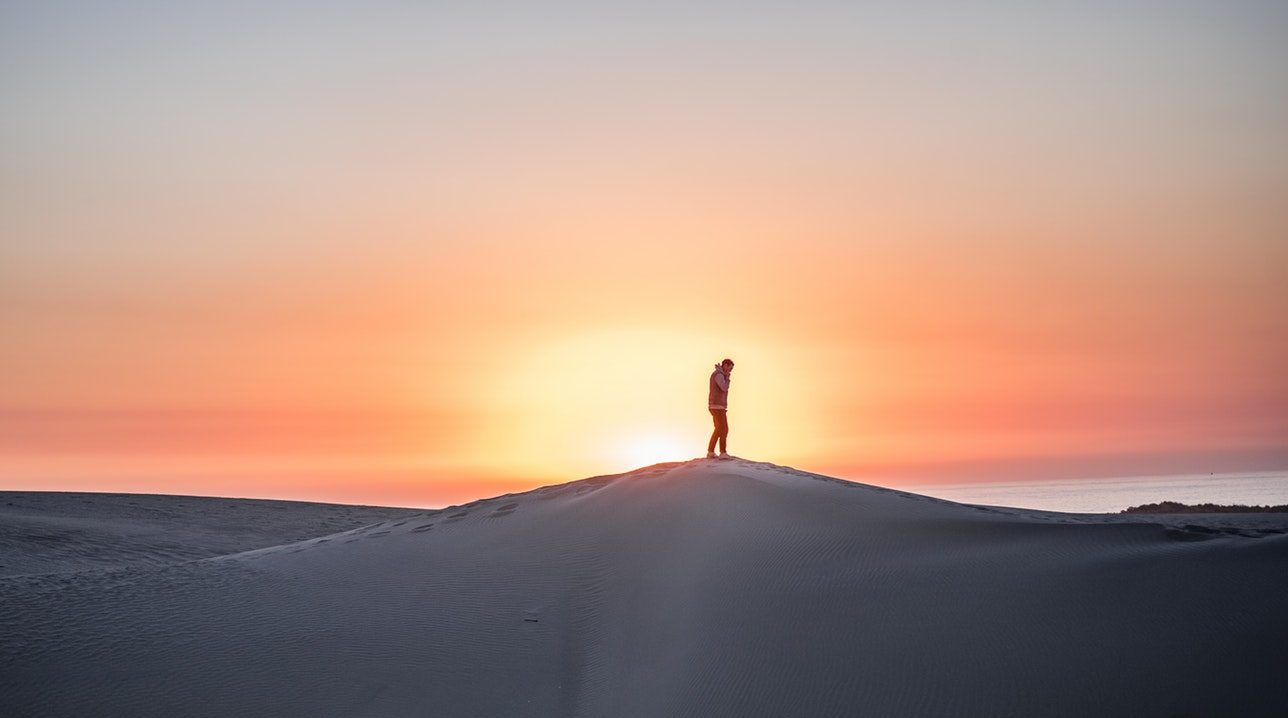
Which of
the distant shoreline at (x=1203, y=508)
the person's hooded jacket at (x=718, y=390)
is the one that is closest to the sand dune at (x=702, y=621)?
the person's hooded jacket at (x=718, y=390)

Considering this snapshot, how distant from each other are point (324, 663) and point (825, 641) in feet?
11.1

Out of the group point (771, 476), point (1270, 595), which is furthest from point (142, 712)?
point (1270, 595)

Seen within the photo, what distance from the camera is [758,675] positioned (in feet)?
19.8

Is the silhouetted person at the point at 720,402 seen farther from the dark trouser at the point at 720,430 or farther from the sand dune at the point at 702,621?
the sand dune at the point at 702,621

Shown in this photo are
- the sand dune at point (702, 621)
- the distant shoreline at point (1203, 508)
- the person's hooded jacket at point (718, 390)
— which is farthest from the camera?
the distant shoreline at point (1203, 508)

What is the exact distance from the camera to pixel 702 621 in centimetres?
665

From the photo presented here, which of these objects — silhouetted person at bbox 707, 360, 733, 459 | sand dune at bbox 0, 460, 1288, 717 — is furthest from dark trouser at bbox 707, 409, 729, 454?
sand dune at bbox 0, 460, 1288, 717

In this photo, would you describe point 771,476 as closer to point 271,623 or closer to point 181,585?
point 271,623

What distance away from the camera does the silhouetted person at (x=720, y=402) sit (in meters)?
14.7

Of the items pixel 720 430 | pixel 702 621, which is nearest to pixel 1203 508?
pixel 720 430

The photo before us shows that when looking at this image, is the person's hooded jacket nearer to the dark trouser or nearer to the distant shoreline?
the dark trouser

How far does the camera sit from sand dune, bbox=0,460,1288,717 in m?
5.79

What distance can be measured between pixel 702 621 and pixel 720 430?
8259mm

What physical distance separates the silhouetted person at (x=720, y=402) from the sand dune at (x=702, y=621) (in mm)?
5947
